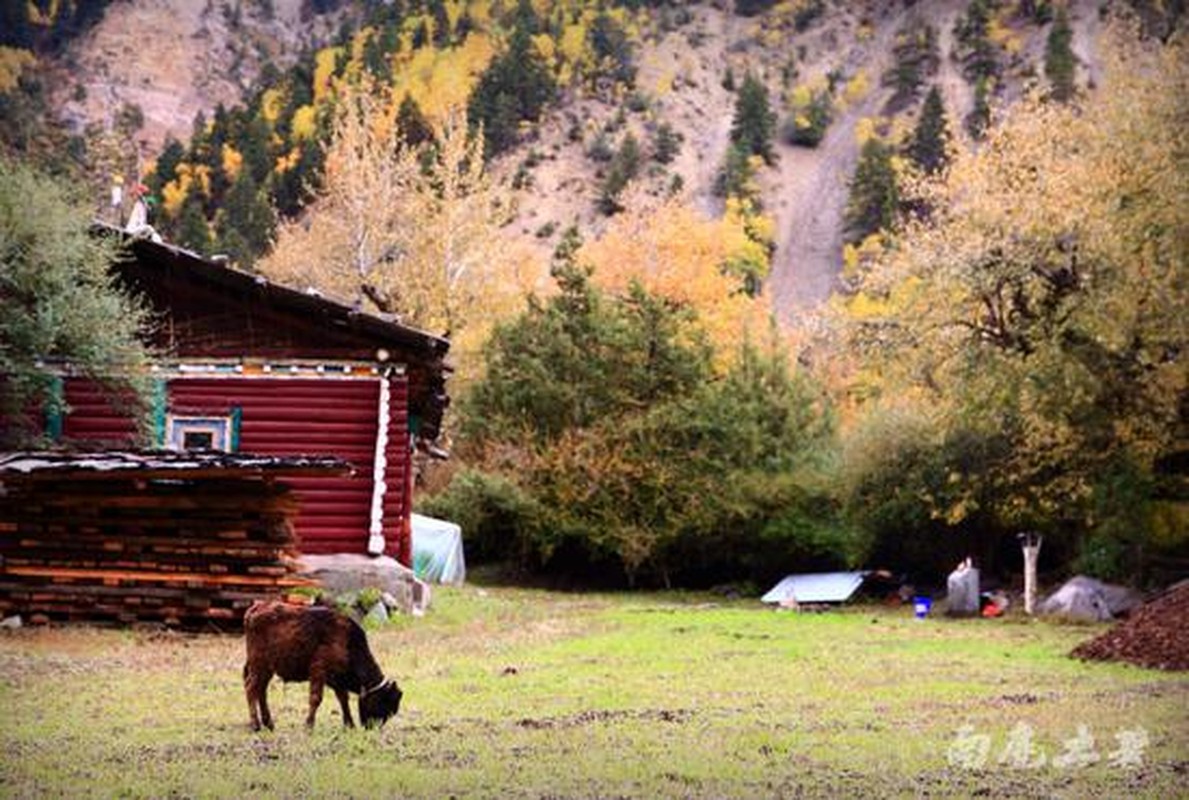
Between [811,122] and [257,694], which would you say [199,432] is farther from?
[811,122]

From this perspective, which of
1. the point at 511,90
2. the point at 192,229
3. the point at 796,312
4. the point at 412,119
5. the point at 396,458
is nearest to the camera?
the point at 396,458

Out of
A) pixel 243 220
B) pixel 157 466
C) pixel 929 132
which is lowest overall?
pixel 157 466

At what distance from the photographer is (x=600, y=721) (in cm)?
1041

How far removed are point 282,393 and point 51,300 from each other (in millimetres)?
4444

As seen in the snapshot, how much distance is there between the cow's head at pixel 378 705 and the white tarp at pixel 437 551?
21.8 m

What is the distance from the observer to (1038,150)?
93.8ft

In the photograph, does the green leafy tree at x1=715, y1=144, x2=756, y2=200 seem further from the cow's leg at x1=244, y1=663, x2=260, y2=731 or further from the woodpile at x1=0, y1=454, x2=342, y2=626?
the cow's leg at x1=244, y1=663, x2=260, y2=731

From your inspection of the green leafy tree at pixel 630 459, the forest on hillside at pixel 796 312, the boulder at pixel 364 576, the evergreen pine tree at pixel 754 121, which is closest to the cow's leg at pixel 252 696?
the forest on hillside at pixel 796 312

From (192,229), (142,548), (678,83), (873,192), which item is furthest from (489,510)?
(678,83)

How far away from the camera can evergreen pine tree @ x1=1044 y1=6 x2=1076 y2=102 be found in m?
39.6

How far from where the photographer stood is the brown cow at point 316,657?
29.0 ft

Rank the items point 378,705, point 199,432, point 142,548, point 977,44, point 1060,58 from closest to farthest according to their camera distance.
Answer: point 378,705 < point 142,548 < point 199,432 < point 977,44 < point 1060,58

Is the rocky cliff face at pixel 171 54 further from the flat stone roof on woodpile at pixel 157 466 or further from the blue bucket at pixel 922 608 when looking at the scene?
the blue bucket at pixel 922 608

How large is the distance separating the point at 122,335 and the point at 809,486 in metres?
18.9
